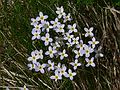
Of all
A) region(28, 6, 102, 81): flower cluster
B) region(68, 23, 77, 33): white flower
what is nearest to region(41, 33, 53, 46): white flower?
region(28, 6, 102, 81): flower cluster

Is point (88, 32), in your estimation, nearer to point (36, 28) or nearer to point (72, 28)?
point (72, 28)

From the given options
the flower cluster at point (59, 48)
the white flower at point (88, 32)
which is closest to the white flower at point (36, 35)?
the flower cluster at point (59, 48)

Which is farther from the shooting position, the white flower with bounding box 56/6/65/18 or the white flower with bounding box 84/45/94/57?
the white flower with bounding box 56/6/65/18

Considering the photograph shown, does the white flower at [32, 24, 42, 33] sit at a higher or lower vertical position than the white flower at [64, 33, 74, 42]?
higher

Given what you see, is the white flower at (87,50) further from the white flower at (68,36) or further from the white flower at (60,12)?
the white flower at (60,12)

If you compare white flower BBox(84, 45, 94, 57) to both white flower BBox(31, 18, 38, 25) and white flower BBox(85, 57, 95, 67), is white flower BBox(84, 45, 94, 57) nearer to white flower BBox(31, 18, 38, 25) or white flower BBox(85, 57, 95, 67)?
white flower BBox(85, 57, 95, 67)

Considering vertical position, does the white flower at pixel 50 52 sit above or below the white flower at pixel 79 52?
above
